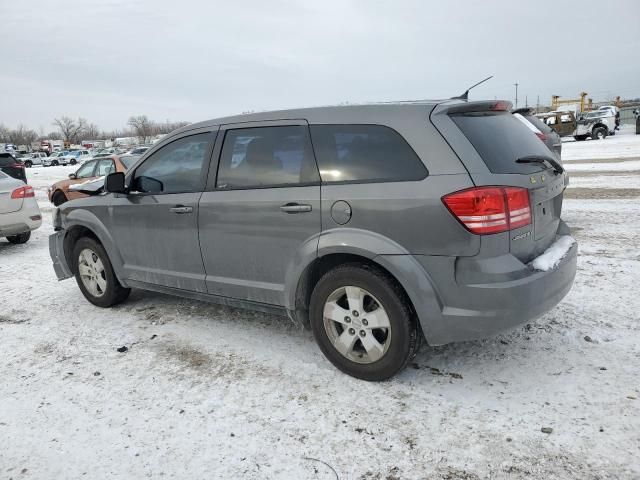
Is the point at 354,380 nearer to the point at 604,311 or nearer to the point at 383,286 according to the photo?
the point at 383,286

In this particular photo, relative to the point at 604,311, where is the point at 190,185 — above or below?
above

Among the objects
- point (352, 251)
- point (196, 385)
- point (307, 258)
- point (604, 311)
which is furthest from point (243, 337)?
point (604, 311)

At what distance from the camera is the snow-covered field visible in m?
2.51

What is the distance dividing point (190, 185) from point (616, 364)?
3363 mm

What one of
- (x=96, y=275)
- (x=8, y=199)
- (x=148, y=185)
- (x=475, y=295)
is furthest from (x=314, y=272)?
(x=8, y=199)

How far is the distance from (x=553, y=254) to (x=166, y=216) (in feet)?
9.72

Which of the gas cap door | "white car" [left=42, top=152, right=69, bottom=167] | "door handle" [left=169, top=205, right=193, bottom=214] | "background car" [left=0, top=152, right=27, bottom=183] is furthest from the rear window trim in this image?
"white car" [left=42, top=152, right=69, bottom=167]

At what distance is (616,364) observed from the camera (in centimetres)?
325

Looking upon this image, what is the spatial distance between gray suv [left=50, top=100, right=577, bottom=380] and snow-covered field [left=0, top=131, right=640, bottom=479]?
37 cm

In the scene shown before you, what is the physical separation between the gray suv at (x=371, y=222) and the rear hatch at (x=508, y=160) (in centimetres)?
1

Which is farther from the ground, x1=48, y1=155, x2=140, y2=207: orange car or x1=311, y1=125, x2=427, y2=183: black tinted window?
x1=311, y1=125, x2=427, y2=183: black tinted window

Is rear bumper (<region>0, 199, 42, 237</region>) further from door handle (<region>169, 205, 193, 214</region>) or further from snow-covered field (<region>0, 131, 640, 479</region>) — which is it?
door handle (<region>169, 205, 193, 214</region>)

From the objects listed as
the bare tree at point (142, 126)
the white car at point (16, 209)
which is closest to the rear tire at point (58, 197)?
the white car at point (16, 209)

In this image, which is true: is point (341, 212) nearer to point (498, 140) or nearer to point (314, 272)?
point (314, 272)
